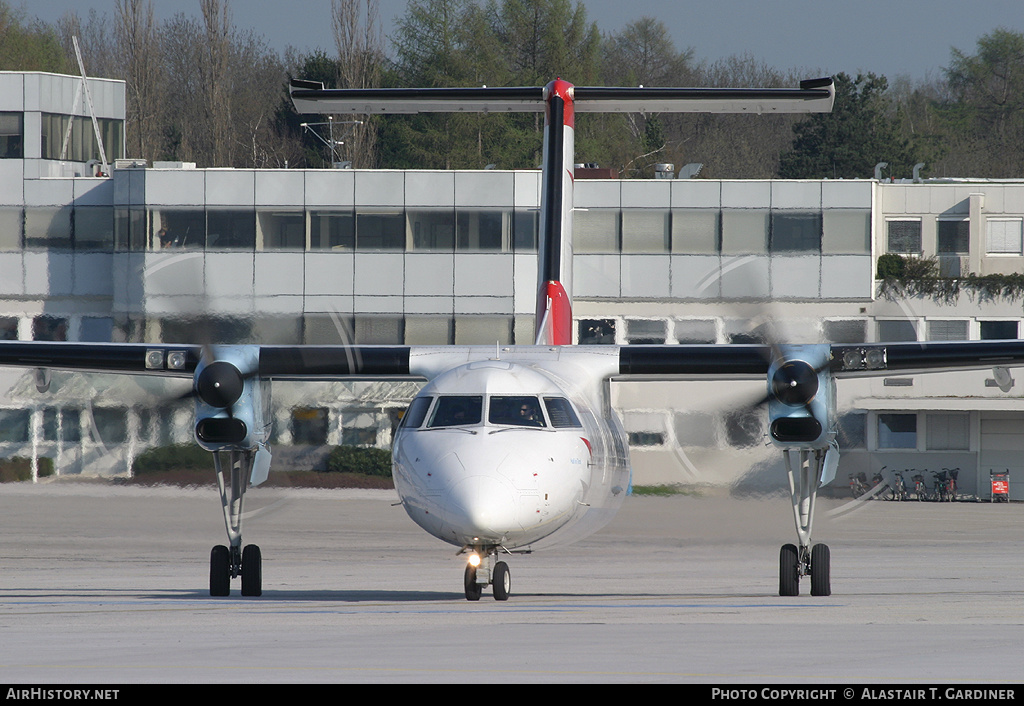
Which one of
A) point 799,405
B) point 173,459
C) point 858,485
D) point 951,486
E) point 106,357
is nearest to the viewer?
point 799,405

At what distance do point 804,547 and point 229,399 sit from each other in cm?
720

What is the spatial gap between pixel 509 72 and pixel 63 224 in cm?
2922

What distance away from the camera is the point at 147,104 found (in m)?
73.2

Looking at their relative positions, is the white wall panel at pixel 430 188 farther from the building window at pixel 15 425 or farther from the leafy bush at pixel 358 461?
the building window at pixel 15 425

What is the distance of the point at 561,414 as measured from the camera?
1412 centimetres

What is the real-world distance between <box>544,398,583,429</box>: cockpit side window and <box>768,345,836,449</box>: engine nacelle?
2.51 meters

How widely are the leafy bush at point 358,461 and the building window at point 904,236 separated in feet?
64.7

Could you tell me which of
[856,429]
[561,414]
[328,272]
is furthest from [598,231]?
[561,414]

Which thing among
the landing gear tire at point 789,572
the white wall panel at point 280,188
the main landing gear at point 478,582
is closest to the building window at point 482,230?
the white wall panel at point 280,188

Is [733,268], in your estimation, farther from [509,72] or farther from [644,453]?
[509,72]

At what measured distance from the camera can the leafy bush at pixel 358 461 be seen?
1585 inches

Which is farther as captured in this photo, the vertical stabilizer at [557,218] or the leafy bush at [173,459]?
the leafy bush at [173,459]

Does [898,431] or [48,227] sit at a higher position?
[48,227]

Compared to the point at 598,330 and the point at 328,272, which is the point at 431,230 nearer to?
the point at 328,272
